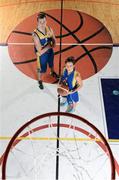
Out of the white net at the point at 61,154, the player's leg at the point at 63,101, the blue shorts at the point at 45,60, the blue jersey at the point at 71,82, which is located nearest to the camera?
the white net at the point at 61,154

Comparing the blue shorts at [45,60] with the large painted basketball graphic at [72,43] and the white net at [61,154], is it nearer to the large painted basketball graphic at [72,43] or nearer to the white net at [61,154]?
the large painted basketball graphic at [72,43]

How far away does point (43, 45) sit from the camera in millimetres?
4918

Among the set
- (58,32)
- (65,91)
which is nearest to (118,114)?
(65,91)

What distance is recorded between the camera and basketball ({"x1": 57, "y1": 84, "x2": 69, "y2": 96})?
463cm

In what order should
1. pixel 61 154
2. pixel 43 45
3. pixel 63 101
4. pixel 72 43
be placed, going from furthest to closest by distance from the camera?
pixel 72 43 < pixel 43 45 < pixel 63 101 < pixel 61 154

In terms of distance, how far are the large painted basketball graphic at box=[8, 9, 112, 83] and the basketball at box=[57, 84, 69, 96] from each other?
34 centimetres

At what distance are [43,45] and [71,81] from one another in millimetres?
753

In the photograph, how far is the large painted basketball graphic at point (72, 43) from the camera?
535 centimetres

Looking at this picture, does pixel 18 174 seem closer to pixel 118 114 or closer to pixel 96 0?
pixel 118 114

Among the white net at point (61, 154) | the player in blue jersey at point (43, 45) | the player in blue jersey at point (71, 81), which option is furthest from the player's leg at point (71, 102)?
the player in blue jersey at point (43, 45)

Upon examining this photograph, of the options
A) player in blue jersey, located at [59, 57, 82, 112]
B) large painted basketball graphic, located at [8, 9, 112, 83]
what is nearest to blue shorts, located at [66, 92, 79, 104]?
player in blue jersey, located at [59, 57, 82, 112]

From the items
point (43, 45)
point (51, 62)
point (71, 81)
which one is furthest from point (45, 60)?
point (71, 81)

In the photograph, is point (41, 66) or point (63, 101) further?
point (41, 66)

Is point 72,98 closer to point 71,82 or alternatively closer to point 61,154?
point 71,82
